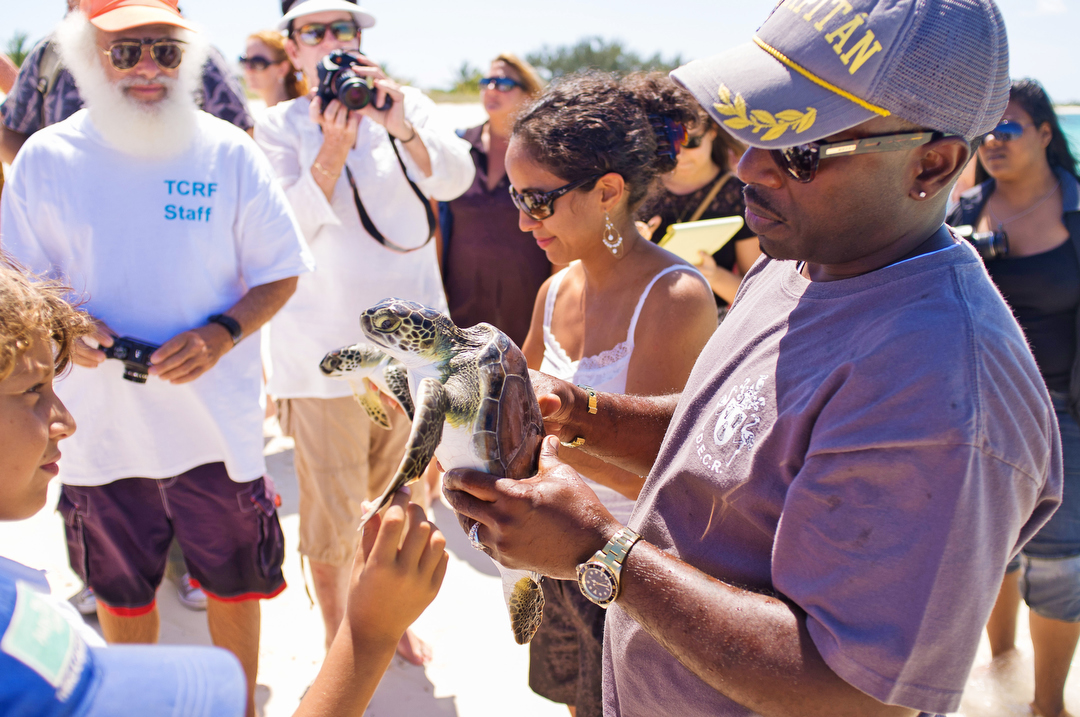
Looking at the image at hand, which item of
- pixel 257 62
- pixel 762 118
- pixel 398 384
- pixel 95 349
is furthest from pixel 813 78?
pixel 257 62

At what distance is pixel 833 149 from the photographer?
3.46 feet

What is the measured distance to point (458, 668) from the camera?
3.16 m

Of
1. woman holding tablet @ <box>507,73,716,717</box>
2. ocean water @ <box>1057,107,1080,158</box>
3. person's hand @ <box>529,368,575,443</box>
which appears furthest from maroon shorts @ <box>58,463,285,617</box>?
ocean water @ <box>1057,107,1080,158</box>

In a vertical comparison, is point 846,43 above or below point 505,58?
above

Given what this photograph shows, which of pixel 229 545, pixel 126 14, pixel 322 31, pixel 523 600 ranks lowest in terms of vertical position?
pixel 229 545

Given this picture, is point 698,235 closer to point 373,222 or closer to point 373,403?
point 373,222

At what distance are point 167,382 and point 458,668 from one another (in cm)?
183

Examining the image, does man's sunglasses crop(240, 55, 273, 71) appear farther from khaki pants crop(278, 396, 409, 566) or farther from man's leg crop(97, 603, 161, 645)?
man's leg crop(97, 603, 161, 645)

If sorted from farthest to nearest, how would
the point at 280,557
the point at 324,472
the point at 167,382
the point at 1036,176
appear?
the point at 324,472, the point at 1036,176, the point at 280,557, the point at 167,382

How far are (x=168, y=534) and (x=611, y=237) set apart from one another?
2.08 meters

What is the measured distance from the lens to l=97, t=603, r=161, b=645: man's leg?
2.57 meters

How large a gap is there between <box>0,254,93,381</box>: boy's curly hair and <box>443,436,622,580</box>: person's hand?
2.73 feet

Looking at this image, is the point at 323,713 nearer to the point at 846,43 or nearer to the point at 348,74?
the point at 846,43

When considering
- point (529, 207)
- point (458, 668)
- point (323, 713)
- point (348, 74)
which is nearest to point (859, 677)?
point (323, 713)
